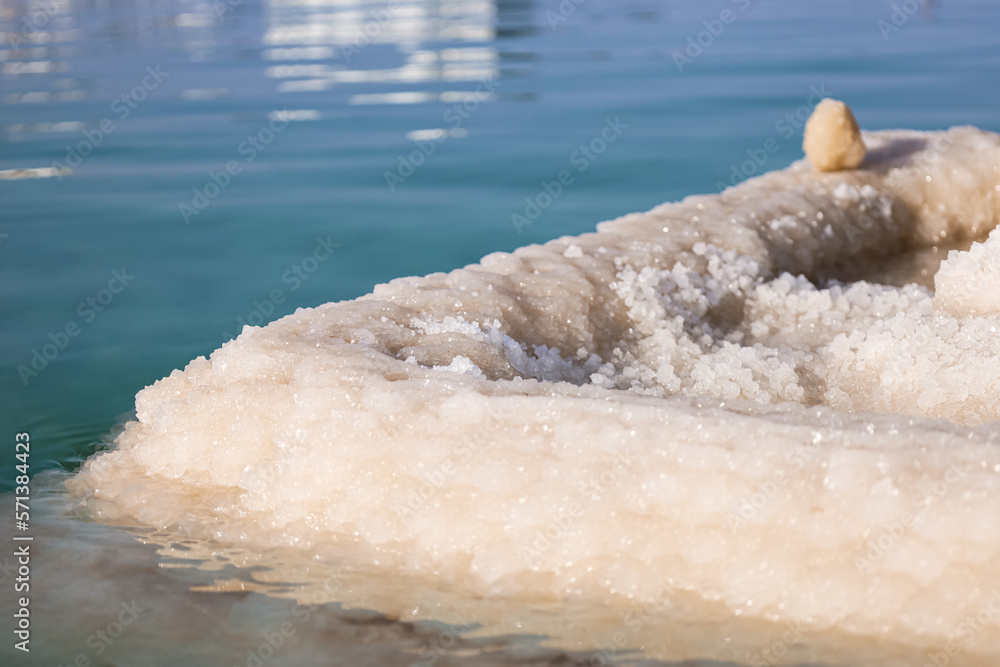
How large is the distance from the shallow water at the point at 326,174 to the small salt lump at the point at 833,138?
466mm

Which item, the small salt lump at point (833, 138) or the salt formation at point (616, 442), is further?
the small salt lump at point (833, 138)

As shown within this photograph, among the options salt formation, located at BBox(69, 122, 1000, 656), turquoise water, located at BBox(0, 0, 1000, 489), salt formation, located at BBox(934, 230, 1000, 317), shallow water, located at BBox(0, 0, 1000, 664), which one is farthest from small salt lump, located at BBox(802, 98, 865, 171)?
turquoise water, located at BBox(0, 0, 1000, 489)

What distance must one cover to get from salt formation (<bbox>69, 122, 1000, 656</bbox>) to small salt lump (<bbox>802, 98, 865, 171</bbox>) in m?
0.89

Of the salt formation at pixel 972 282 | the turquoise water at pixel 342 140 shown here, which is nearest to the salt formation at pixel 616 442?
the salt formation at pixel 972 282

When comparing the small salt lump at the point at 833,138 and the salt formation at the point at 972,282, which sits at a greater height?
the small salt lump at the point at 833,138

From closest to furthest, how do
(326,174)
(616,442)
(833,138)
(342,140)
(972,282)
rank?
(616,442) → (972,282) → (833,138) → (326,174) → (342,140)

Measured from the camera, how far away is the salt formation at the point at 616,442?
58.5 inches

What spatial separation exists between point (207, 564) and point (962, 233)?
120 inches

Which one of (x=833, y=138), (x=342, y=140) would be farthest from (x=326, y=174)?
(x=833, y=138)

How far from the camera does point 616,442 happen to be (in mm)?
1620

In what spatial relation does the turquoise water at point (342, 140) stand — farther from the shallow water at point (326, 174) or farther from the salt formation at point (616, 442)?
the salt formation at point (616, 442)

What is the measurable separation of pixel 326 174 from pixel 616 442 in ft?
14.7

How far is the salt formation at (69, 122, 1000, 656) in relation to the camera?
1486mm

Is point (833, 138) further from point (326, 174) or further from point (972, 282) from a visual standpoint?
point (326, 174)
